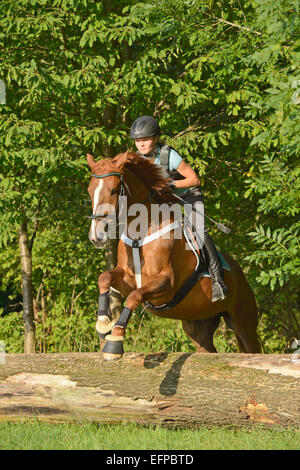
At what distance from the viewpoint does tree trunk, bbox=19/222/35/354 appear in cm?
1195

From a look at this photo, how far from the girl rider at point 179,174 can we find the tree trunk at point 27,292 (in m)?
5.48

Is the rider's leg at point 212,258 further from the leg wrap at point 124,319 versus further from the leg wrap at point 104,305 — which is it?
the leg wrap at point 124,319

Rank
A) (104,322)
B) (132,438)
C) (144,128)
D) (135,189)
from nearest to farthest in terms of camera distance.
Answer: (132,438) < (104,322) < (135,189) < (144,128)

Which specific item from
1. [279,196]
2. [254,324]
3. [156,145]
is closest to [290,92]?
[156,145]

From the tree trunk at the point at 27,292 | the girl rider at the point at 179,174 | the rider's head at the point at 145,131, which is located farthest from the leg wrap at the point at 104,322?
the tree trunk at the point at 27,292

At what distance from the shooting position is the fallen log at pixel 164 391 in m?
6.02

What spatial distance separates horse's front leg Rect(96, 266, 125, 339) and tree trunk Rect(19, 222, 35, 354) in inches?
226

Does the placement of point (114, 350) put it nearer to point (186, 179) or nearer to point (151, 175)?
point (151, 175)

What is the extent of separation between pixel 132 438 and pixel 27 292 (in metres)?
6.89

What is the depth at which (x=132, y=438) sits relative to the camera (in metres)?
5.60

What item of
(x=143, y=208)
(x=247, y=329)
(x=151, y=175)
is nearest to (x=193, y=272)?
(x=143, y=208)

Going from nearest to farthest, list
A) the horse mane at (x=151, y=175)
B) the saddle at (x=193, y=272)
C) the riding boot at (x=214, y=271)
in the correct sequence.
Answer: the horse mane at (x=151, y=175) → the saddle at (x=193, y=272) → the riding boot at (x=214, y=271)
